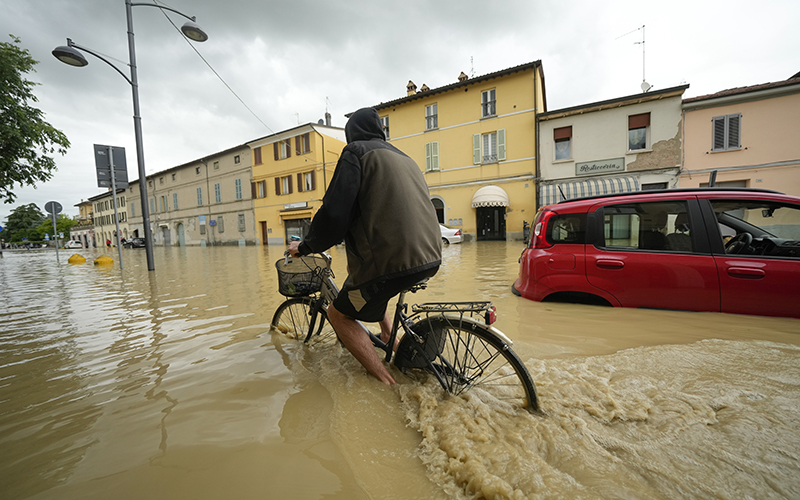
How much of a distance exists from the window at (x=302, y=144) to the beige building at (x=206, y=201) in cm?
654

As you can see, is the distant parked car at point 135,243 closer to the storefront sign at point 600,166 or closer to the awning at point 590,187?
the awning at point 590,187

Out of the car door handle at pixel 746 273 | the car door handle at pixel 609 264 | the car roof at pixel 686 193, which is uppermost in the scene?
the car roof at pixel 686 193

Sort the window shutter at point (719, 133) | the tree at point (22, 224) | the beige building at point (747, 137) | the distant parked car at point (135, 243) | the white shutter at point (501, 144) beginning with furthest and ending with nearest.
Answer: the tree at point (22, 224) < the distant parked car at point (135, 243) < the white shutter at point (501, 144) < the window shutter at point (719, 133) < the beige building at point (747, 137)

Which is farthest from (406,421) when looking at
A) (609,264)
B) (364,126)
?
(609,264)

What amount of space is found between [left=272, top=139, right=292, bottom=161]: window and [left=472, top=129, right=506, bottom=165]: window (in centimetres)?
1590

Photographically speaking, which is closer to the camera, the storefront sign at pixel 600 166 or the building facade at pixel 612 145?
the building facade at pixel 612 145

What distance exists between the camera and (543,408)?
1809 millimetres

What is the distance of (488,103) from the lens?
61.8 ft

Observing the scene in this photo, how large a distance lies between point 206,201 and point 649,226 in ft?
123

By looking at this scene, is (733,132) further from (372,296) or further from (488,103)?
(372,296)

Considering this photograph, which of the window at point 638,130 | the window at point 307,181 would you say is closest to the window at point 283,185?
the window at point 307,181

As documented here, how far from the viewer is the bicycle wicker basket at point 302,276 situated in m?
2.72

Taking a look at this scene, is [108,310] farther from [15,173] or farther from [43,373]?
[15,173]

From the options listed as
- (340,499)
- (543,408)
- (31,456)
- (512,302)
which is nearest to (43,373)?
(31,456)
